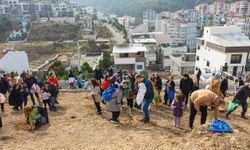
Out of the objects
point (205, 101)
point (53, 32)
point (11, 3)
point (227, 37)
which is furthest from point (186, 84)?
point (11, 3)

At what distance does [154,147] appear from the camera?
5.36m

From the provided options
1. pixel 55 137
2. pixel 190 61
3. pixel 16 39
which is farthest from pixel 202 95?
pixel 16 39

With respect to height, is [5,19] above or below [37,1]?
below

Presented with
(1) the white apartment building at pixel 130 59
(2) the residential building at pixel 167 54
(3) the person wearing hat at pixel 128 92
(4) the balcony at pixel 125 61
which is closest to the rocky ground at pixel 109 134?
(3) the person wearing hat at pixel 128 92

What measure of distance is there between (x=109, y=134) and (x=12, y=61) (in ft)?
95.7

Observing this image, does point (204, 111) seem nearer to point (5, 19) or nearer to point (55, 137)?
point (55, 137)

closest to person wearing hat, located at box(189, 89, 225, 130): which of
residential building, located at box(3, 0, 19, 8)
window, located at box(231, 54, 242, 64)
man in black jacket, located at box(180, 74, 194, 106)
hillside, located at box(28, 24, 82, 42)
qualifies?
man in black jacket, located at box(180, 74, 194, 106)

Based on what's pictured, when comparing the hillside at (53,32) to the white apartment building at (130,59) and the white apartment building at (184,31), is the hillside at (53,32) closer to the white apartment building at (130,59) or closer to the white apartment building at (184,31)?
the white apartment building at (184,31)

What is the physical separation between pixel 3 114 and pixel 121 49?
93.9 ft

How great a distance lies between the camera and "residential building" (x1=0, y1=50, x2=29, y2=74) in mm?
30234

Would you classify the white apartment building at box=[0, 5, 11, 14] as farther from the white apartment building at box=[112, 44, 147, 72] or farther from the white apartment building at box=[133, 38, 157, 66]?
the white apartment building at box=[112, 44, 147, 72]

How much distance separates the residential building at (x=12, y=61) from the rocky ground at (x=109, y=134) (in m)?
24.3

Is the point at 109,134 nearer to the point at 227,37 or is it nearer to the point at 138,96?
the point at 138,96

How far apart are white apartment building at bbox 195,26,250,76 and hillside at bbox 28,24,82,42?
59.7 meters
